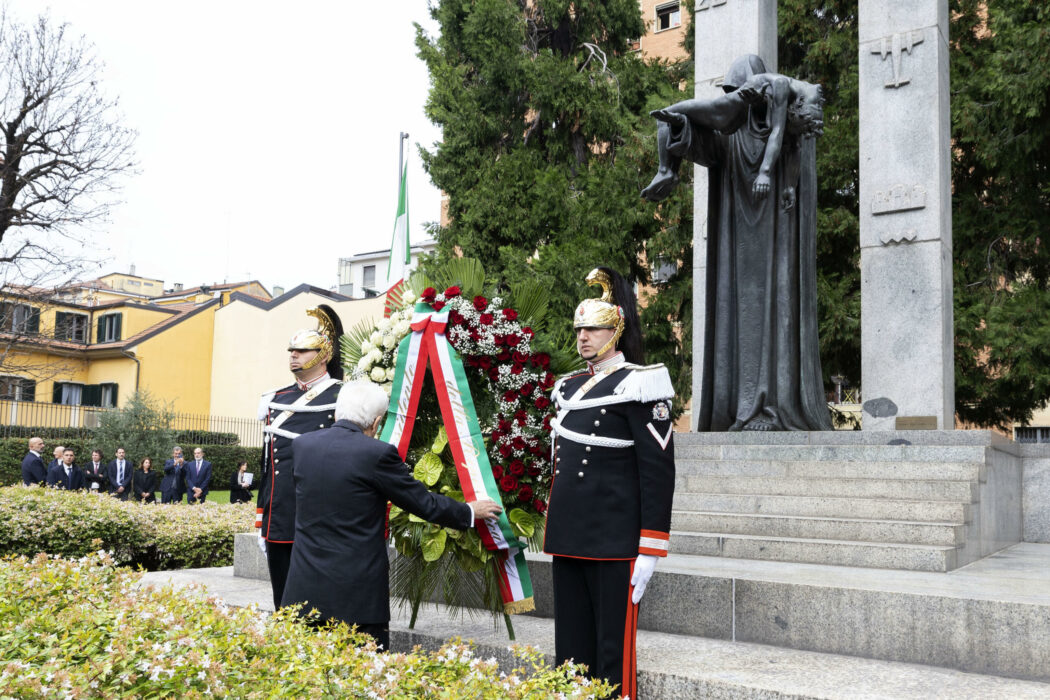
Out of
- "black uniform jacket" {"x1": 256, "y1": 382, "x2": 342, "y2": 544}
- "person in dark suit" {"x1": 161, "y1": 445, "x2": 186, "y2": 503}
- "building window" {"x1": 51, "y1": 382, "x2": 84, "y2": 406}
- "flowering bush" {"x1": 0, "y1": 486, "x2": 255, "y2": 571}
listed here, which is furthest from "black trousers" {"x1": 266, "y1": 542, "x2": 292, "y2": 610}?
"building window" {"x1": 51, "y1": 382, "x2": 84, "y2": 406}

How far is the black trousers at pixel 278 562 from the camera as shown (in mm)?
5465

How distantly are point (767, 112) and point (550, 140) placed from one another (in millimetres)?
13966

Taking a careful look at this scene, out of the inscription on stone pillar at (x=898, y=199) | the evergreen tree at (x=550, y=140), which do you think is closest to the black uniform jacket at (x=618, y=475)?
the inscription on stone pillar at (x=898, y=199)

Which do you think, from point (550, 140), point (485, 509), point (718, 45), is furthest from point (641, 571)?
point (550, 140)

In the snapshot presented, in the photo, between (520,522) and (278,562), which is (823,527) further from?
(278,562)

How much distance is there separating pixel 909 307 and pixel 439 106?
14577 millimetres

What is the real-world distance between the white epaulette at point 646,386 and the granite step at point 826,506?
8.87 feet

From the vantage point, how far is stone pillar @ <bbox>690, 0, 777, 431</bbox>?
10.2 m

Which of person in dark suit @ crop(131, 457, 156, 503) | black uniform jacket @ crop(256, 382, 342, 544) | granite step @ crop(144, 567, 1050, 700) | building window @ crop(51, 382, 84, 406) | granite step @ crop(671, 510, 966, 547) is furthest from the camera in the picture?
building window @ crop(51, 382, 84, 406)

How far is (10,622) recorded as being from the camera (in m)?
3.55

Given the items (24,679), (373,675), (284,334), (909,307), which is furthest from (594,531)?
(284,334)

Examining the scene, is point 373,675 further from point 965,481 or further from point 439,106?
point 439,106

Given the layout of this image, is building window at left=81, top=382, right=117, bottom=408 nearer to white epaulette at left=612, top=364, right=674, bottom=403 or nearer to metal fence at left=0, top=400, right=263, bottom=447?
metal fence at left=0, top=400, right=263, bottom=447

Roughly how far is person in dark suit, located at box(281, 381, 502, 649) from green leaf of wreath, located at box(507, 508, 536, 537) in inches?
29.6
